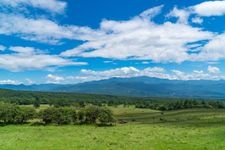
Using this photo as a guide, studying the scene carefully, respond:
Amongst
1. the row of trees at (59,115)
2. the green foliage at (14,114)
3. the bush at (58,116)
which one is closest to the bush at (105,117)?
the row of trees at (59,115)

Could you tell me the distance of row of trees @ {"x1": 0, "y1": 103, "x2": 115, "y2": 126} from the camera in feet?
362

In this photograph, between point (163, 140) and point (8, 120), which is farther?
point (8, 120)

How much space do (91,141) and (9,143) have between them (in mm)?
15409

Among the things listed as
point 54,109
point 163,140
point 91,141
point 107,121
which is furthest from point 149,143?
point 54,109

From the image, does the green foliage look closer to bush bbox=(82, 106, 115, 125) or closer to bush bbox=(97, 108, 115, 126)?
bush bbox=(82, 106, 115, 125)

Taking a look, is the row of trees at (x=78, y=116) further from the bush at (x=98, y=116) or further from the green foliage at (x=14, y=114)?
the green foliage at (x=14, y=114)

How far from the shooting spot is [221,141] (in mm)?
62250

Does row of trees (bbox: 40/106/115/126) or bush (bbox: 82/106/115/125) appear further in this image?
row of trees (bbox: 40/106/115/126)

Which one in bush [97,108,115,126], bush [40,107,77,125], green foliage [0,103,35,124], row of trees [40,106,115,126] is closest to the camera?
bush [97,108,115,126]

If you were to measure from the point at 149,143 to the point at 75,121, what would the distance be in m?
53.4

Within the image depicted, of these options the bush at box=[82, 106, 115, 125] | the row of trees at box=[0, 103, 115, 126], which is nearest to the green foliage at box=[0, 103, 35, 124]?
the row of trees at box=[0, 103, 115, 126]

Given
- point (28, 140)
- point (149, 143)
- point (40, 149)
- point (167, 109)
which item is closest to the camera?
point (40, 149)

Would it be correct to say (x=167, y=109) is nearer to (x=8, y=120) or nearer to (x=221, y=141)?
(x=8, y=120)

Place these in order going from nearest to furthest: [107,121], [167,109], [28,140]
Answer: [28,140]
[107,121]
[167,109]
